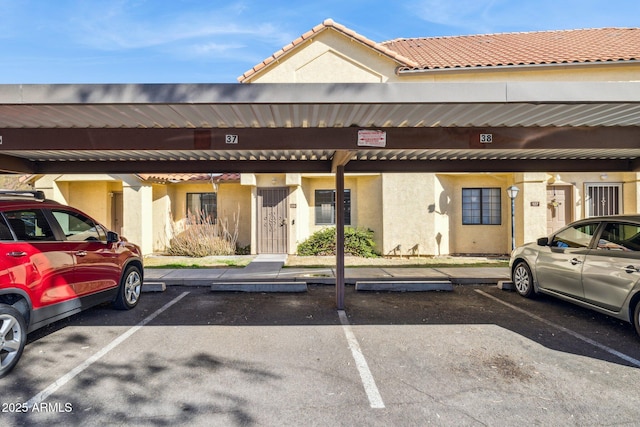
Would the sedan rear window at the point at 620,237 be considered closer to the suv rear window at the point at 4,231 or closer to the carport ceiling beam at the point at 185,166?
the carport ceiling beam at the point at 185,166

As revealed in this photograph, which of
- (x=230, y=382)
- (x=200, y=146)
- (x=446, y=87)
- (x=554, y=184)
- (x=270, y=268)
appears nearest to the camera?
(x=230, y=382)

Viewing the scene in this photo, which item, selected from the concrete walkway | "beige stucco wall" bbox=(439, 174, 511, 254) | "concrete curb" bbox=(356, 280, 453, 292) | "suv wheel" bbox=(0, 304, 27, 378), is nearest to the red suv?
"suv wheel" bbox=(0, 304, 27, 378)

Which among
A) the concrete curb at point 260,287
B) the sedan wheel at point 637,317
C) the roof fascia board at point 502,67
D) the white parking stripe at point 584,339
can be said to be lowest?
the white parking stripe at point 584,339

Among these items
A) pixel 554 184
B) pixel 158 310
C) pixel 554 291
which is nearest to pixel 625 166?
pixel 554 291

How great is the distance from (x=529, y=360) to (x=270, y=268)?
701 centimetres

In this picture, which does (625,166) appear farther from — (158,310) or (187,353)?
(158,310)

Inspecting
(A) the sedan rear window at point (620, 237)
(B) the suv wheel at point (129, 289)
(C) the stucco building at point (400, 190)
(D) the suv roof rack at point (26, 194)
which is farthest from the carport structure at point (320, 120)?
(C) the stucco building at point (400, 190)

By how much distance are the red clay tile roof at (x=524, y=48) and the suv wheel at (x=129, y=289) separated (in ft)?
36.0

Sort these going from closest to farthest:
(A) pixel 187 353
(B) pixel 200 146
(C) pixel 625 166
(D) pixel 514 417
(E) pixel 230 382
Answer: (D) pixel 514 417
(E) pixel 230 382
(A) pixel 187 353
(B) pixel 200 146
(C) pixel 625 166

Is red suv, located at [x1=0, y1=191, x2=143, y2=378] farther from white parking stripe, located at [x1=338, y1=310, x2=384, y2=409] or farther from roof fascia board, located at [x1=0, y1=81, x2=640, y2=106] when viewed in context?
white parking stripe, located at [x1=338, y1=310, x2=384, y2=409]

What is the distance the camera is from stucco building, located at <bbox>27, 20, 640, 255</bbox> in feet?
41.0

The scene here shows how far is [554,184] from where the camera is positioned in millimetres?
12906

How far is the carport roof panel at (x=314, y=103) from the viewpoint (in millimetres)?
4020

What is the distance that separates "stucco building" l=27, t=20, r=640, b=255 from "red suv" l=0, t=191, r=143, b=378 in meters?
7.57
